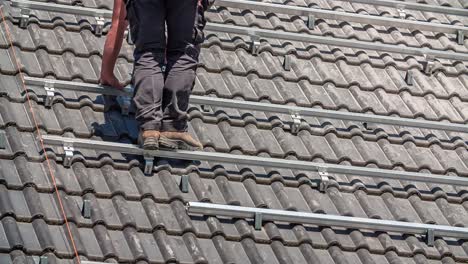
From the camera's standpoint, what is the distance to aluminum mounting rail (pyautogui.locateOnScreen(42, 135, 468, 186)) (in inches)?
412

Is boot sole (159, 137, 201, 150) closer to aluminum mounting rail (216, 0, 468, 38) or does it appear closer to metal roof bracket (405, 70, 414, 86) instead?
aluminum mounting rail (216, 0, 468, 38)

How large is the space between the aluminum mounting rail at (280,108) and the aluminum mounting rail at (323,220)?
1.04m

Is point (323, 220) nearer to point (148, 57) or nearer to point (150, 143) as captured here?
point (150, 143)

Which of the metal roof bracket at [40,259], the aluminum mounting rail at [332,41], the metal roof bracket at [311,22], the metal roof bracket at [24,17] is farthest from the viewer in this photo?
the metal roof bracket at [311,22]

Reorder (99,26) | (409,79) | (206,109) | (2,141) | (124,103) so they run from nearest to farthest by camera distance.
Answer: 1. (2,141)
2. (124,103)
3. (206,109)
4. (99,26)
5. (409,79)

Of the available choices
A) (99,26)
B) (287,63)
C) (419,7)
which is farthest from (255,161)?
(419,7)

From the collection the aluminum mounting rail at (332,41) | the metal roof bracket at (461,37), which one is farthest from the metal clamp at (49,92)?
the metal roof bracket at (461,37)

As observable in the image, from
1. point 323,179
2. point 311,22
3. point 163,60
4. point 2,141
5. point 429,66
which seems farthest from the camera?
point 311,22

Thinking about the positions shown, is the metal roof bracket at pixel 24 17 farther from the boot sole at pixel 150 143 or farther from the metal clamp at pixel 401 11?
the metal clamp at pixel 401 11

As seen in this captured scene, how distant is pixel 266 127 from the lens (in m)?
11.3

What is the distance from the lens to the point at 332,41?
1213 centimetres

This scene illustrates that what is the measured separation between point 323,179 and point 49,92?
6.13ft

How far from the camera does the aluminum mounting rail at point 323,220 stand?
10.2m

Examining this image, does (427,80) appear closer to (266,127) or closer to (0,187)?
(266,127)
